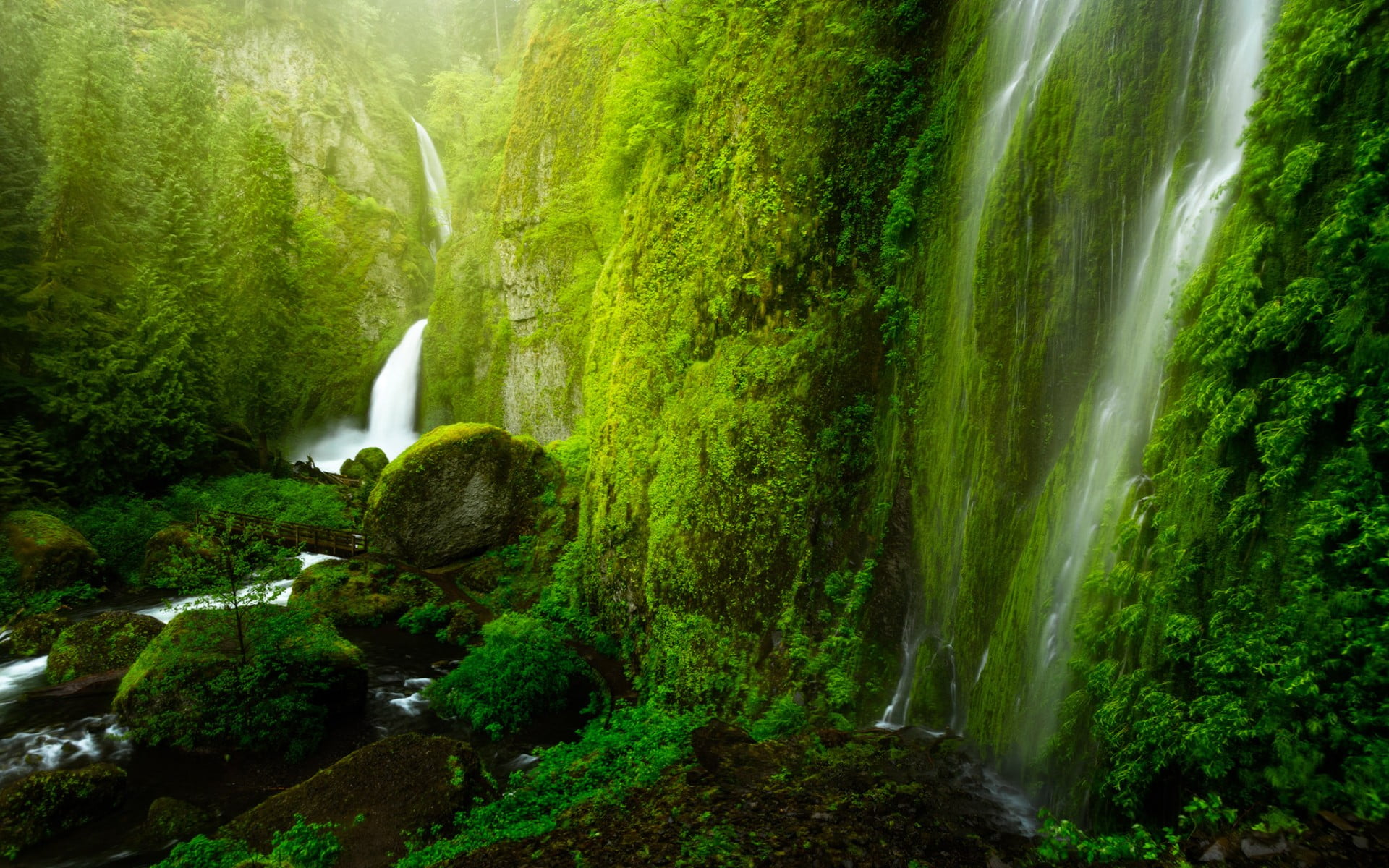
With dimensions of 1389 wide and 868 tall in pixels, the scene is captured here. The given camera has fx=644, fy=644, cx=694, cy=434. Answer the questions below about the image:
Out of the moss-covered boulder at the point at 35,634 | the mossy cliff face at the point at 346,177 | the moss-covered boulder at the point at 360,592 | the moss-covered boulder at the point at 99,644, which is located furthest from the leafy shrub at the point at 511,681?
the mossy cliff face at the point at 346,177

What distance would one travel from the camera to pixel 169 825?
737 cm

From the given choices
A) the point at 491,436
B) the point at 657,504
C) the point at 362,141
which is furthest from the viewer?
the point at 362,141

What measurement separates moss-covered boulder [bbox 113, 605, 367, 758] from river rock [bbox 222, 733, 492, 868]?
8.17 ft

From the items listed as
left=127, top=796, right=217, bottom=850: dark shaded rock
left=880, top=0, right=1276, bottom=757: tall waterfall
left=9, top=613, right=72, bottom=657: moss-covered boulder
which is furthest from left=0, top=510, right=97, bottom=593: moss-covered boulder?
left=880, top=0, right=1276, bottom=757: tall waterfall

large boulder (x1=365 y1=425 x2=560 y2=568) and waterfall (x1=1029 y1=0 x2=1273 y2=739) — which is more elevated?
waterfall (x1=1029 y1=0 x2=1273 y2=739)

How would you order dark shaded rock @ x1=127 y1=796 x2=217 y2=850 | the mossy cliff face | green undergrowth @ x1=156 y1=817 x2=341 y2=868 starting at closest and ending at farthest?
1. green undergrowth @ x1=156 y1=817 x2=341 y2=868
2. dark shaded rock @ x1=127 y1=796 x2=217 y2=850
3. the mossy cliff face

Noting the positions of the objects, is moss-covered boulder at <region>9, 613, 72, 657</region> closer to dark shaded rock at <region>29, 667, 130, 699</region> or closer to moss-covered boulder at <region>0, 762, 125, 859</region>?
dark shaded rock at <region>29, 667, 130, 699</region>

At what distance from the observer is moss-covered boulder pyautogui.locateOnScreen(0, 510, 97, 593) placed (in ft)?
45.0

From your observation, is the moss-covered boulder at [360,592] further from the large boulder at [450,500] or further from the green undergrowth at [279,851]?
the green undergrowth at [279,851]

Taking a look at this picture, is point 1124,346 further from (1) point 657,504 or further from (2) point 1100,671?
(1) point 657,504

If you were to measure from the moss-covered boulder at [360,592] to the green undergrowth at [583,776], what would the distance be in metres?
7.09

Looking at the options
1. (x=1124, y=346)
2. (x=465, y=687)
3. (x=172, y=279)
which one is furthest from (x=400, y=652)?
(x=172, y=279)

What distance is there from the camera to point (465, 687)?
10242mm

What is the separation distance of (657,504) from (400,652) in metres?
6.54
